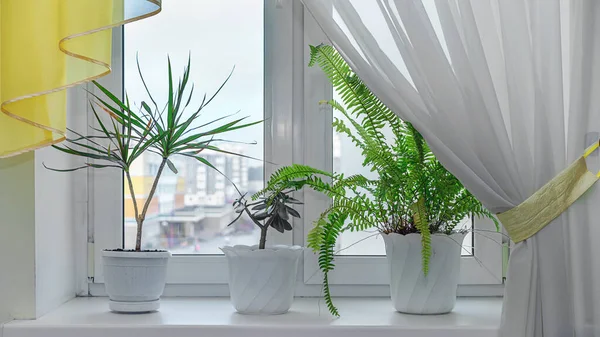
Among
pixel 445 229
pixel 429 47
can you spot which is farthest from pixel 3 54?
pixel 445 229

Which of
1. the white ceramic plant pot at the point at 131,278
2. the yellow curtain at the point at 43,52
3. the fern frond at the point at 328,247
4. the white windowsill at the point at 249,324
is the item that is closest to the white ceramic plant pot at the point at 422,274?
the white windowsill at the point at 249,324

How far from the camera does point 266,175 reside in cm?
183

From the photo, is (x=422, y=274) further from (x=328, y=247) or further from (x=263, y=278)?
(x=263, y=278)

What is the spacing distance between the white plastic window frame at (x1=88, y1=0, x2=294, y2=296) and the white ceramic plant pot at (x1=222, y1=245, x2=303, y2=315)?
0.25 meters

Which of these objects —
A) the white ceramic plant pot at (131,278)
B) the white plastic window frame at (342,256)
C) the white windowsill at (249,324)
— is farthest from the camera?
the white plastic window frame at (342,256)

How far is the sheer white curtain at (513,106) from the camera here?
4.43 feet

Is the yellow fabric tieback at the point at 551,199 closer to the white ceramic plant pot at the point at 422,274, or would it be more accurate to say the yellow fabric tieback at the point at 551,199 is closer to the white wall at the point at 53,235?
the white ceramic plant pot at the point at 422,274

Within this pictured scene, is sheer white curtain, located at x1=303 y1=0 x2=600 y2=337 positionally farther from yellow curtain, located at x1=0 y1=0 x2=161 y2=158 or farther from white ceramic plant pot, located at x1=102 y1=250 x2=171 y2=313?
white ceramic plant pot, located at x1=102 y1=250 x2=171 y2=313

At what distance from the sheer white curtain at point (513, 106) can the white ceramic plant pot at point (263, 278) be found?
429 mm

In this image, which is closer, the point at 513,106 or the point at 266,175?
the point at 513,106

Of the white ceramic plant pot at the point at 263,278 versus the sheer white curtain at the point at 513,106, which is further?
the white ceramic plant pot at the point at 263,278

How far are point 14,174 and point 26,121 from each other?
22cm

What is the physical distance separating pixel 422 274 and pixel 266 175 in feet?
1.61

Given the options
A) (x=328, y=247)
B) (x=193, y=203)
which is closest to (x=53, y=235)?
(x=193, y=203)
